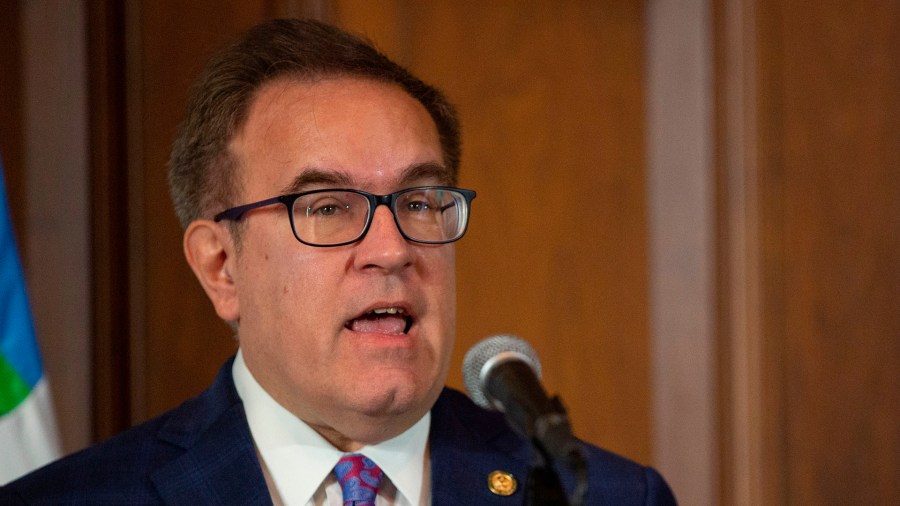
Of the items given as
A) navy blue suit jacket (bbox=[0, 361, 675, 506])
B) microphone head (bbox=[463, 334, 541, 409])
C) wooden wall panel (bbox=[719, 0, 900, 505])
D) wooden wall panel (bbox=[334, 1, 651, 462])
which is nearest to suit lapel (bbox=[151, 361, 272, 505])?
navy blue suit jacket (bbox=[0, 361, 675, 506])

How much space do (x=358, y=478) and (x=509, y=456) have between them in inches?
13.0

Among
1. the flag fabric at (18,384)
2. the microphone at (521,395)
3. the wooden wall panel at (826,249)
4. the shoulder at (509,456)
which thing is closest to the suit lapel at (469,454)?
the shoulder at (509,456)

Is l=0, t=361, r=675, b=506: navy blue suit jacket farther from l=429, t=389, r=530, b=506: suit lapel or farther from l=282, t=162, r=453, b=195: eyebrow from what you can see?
l=282, t=162, r=453, b=195: eyebrow

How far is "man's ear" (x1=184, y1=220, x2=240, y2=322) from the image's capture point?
1.72 metres

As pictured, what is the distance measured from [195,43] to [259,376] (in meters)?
1.04

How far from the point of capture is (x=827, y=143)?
2771mm

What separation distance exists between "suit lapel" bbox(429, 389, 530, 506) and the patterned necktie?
124mm

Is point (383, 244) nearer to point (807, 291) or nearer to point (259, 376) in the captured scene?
point (259, 376)

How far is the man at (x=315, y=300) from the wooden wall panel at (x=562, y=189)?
945mm

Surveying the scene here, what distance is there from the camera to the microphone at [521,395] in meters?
1.00

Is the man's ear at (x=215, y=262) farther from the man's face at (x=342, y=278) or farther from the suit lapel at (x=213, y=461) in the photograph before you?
the suit lapel at (x=213, y=461)

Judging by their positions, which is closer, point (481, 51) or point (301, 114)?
point (301, 114)

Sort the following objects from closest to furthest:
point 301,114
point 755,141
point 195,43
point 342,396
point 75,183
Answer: point 342,396, point 301,114, point 75,183, point 195,43, point 755,141

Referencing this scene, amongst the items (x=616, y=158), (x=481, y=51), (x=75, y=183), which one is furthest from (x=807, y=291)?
(x=75, y=183)
